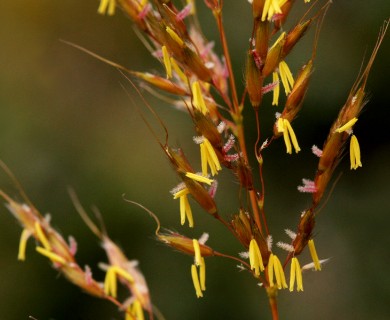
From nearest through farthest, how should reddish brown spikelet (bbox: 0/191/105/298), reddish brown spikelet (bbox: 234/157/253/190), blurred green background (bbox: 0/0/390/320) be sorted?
reddish brown spikelet (bbox: 234/157/253/190)
reddish brown spikelet (bbox: 0/191/105/298)
blurred green background (bbox: 0/0/390/320)

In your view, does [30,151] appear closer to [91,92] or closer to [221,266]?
[91,92]

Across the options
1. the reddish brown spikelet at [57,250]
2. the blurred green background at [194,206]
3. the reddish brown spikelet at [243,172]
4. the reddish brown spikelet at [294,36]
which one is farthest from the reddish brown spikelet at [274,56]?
the blurred green background at [194,206]

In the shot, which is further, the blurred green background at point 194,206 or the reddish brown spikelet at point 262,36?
the blurred green background at point 194,206

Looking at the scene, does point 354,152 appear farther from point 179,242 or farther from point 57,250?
point 57,250

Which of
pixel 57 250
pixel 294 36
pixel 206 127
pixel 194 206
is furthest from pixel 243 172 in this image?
pixel 194 206

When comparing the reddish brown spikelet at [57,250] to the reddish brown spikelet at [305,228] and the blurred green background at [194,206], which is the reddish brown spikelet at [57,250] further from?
the blurred green background at [194,206]

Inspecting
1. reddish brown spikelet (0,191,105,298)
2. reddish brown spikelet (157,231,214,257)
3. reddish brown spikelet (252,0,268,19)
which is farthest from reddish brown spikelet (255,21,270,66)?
reddish brown spikelet (0,191,105,298)

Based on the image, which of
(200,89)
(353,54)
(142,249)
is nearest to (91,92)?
(142,249)

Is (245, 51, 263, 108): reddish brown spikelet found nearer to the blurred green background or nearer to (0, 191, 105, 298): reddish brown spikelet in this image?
(0, 191, 105, 298): reddish brown spikelet
